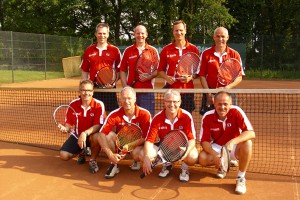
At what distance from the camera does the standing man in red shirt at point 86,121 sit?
179 inches

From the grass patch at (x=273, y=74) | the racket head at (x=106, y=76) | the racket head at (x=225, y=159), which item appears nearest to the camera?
the racket head at (x=225, y=159)

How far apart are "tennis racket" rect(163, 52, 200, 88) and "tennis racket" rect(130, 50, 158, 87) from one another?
40cm

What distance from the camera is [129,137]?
4.16 meters

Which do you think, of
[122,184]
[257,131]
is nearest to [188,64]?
[122,184]

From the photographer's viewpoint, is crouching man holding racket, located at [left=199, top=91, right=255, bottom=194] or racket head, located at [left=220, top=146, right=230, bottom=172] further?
crouching man holding racket, located at [left=199, top=91, right=255, bottom=194]

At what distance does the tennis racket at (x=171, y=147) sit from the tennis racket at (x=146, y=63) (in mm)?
1363

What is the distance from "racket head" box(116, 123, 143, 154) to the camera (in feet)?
13.5

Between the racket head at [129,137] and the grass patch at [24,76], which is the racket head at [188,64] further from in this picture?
the grass patch at [24,76]

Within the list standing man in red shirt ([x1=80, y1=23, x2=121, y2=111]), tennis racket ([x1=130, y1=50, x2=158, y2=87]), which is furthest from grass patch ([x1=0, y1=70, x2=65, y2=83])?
tennis racket ([x1=130, y1=50, x2=158, y2=87])

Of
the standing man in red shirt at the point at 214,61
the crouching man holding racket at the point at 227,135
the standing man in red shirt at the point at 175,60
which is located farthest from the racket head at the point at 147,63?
the crouching man holding racket at the point at 227,135

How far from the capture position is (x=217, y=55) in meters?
4.46

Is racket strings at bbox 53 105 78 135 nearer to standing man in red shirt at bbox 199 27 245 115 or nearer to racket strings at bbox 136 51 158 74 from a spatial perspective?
racket strings at bbox 136 51 158 74

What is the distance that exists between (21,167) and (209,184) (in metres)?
2.58

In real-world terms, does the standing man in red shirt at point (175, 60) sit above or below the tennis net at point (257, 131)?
Answer: above
